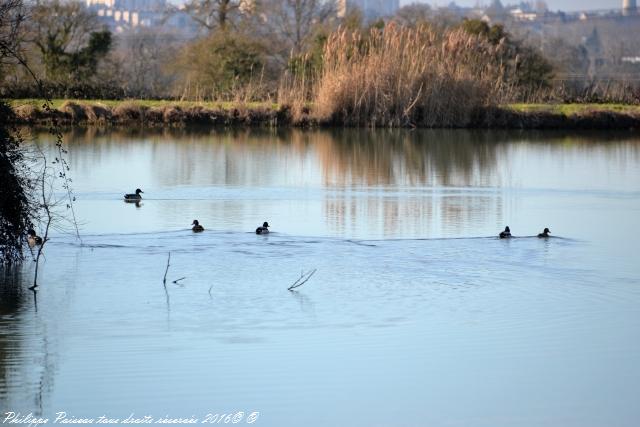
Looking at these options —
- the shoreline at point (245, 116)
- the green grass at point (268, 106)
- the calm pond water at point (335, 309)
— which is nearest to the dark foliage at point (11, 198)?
the calm pond water at point (335, 309)

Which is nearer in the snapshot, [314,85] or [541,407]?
[541,407]

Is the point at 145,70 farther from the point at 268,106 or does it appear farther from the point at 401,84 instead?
the point at 401,84

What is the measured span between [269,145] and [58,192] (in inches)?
397

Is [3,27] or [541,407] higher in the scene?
[3,27]

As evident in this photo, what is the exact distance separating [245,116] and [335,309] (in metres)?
23.4

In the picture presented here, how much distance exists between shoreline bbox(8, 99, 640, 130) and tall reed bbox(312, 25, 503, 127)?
1.36 ft

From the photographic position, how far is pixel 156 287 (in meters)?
11.4

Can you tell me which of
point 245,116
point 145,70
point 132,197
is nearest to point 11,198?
point 132,197

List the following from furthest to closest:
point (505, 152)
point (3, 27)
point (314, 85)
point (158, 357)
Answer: point (314, 85) < point (505, 152) < point (3, 27) < point (158, 357)

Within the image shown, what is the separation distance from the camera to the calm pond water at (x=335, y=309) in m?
8.29

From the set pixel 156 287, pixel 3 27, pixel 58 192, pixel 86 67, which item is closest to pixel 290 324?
pixel 156 287

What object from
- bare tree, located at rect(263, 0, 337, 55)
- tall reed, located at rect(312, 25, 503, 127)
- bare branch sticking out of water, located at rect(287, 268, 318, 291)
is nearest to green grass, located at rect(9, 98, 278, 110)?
tall reed, located at rect(312, 25, 503, 127)

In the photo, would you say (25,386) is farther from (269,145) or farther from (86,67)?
(86,67)

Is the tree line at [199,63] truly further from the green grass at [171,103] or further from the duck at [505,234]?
the duck at [505,234]
